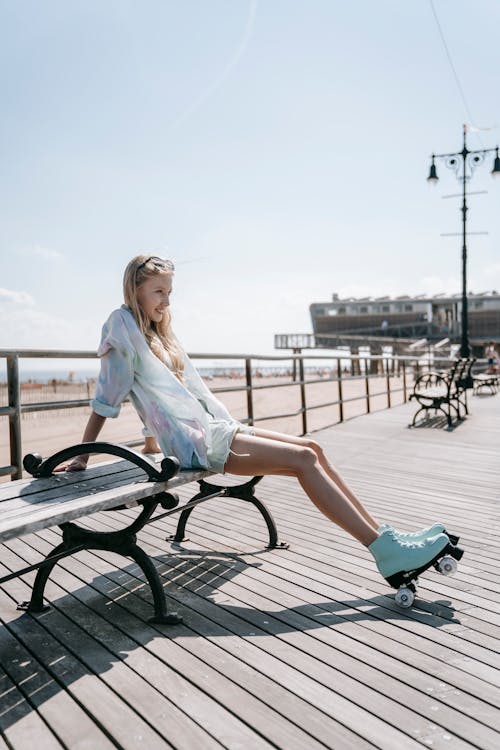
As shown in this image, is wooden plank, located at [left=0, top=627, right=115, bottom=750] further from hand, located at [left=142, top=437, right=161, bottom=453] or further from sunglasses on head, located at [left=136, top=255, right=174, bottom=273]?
sunglasses on head, located at [left=136, top=255, right=174, bottom=273]

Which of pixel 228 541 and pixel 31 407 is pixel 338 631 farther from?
pixel 31 407

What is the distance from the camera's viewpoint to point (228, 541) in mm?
3023

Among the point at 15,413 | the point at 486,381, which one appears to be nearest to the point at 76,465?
the point at 15,413

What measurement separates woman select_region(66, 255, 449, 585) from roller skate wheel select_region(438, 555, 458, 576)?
0.23 feet

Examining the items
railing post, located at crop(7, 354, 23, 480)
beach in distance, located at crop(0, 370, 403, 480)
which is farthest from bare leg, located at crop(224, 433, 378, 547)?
beach in distance, located at crop(0, 370, 403, 480)

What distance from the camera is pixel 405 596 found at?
218 centimetres

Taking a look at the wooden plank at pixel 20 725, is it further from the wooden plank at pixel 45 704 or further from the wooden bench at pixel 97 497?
the wooden bench at pixel 97 497

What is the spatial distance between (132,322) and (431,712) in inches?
65.8

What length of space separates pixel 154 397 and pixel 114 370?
7.4 inches

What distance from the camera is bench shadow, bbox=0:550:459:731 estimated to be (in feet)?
5.66

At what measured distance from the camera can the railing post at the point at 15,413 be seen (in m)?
3.57

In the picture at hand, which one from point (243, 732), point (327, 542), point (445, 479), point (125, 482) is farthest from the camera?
point (445, 479)

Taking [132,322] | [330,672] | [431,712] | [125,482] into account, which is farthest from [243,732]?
[132,322]

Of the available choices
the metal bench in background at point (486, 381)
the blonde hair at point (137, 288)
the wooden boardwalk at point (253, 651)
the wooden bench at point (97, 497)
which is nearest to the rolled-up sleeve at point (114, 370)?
the blonde hair at point (137, 288)
